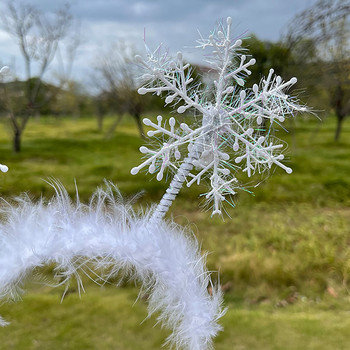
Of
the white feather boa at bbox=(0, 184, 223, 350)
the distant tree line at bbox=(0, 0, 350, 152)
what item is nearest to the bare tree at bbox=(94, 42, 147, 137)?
the distant tree line at bbox=(0, 0, 350, 152)

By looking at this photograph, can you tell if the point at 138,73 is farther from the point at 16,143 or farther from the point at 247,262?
the point at 16,143

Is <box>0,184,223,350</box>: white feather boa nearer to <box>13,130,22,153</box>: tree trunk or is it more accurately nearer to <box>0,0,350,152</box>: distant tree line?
<box>0,0,350,152</box>: distant tree line

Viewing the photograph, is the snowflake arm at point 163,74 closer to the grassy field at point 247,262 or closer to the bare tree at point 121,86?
the grassy field at point 247,262

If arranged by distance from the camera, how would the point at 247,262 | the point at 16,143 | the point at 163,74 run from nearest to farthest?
the point at 163,74, the point at 247,262, the point at 16,143

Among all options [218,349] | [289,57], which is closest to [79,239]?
[218,349]

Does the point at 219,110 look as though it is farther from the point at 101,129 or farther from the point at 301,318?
the point at 101,129

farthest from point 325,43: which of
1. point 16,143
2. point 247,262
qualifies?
point 16,143
